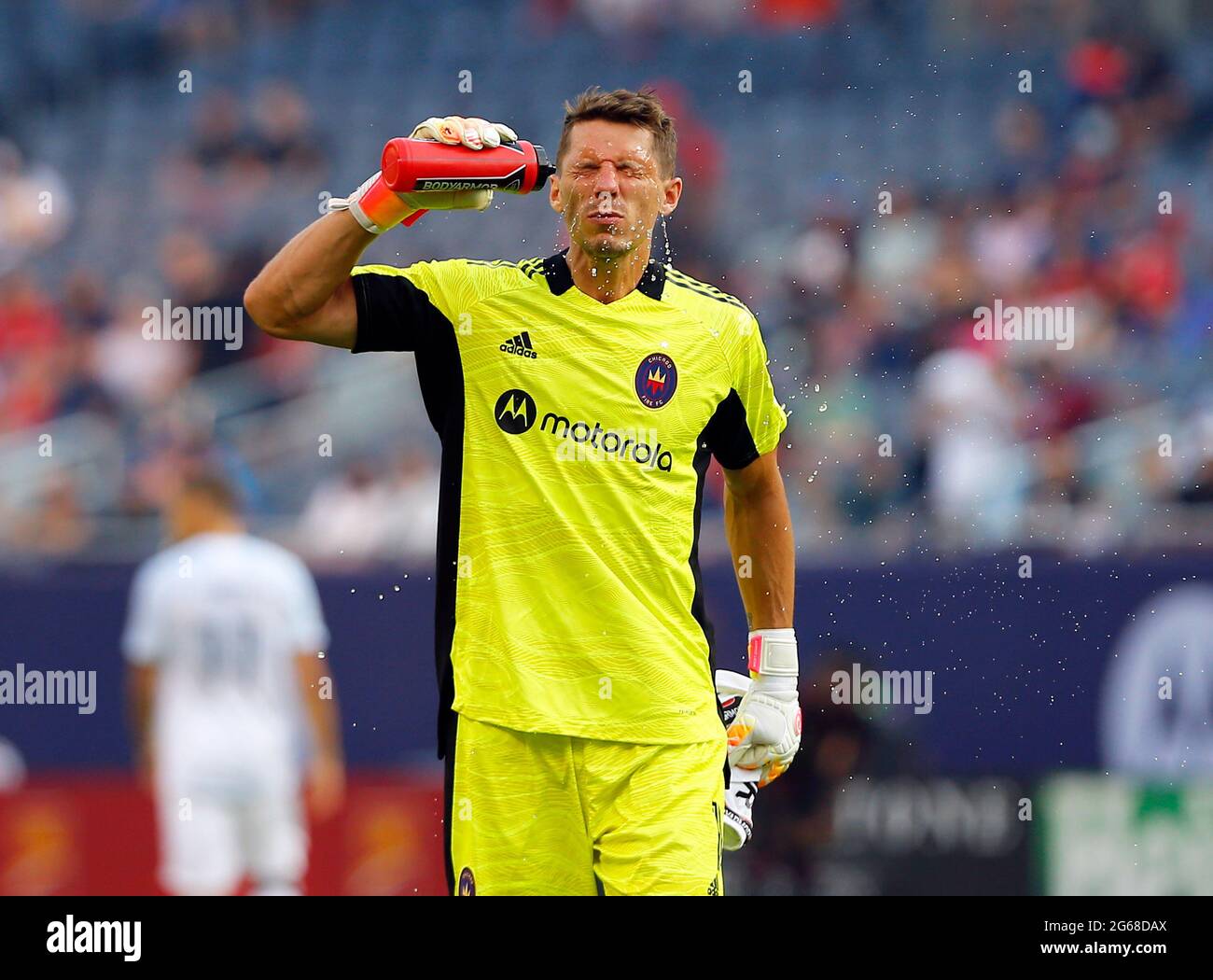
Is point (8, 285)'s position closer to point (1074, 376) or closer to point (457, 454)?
point (1074, 376)

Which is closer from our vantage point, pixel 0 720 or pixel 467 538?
pixel 467 538

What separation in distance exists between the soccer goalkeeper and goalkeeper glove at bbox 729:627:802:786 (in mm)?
385

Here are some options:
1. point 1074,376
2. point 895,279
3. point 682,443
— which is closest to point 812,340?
point 895,279

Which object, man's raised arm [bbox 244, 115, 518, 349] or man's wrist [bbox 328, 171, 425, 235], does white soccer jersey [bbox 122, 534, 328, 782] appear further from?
man's wrist [bbox 328, 171, 425, 235]

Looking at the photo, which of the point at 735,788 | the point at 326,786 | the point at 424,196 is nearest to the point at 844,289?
the point at 326,786

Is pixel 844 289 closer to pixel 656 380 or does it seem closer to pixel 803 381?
pixel 803 381

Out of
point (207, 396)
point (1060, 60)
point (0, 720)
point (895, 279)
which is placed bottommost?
point (0, 720)

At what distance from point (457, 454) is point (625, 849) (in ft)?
3.24

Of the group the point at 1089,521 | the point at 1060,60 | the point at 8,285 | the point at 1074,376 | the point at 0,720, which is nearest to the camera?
the point at 0,720

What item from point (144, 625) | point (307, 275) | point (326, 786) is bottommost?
point (326, 786)

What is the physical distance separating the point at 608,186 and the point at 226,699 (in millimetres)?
4793

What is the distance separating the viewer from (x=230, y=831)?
8.23m

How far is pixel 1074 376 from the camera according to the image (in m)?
10.0

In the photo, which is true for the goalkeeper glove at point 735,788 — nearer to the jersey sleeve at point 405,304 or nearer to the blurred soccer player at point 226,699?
the jersey sleeve at point 405,304
